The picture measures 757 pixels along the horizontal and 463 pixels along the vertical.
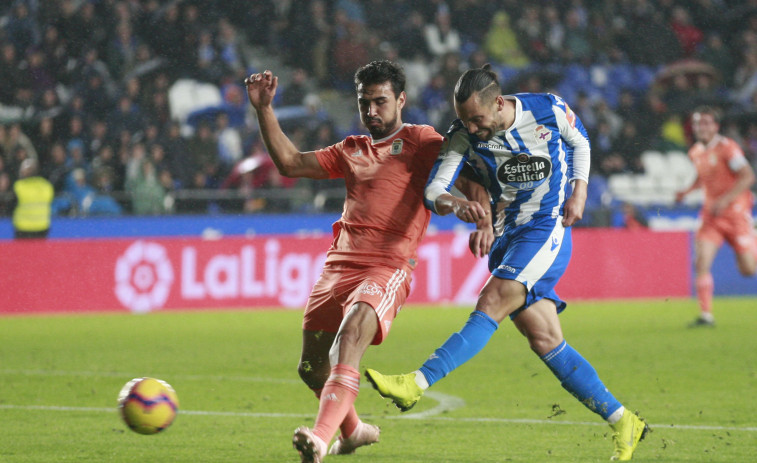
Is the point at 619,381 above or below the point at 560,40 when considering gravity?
below

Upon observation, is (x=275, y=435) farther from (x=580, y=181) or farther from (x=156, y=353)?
(x=156, y=353)

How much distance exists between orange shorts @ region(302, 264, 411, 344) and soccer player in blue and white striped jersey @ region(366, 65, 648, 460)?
0.36 m

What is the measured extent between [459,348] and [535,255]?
0.68m

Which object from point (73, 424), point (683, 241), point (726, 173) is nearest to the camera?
point (73, 424)

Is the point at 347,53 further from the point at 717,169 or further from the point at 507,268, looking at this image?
the point at 507,268

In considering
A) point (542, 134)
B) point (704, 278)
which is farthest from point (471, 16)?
point (542, 134)

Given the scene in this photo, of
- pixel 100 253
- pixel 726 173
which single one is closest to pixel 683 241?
pixel 726 173

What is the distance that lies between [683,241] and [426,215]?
1311 centimetres

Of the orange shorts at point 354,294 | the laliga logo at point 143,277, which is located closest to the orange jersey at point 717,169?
the laliga logo at point 143,277

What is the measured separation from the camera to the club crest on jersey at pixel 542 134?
5488 mm

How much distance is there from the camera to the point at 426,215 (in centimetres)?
559

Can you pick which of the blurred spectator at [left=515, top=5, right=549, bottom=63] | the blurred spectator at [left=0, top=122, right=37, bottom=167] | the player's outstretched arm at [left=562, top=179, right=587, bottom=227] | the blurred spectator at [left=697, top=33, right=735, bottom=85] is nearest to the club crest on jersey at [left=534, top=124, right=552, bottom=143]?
the player's outstretched arm at [left=562, top=179, right=587, bottom=227]

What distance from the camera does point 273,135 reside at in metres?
5.45

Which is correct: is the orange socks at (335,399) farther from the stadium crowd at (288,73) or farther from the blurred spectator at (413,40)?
the blurred spectator at (413,40)
